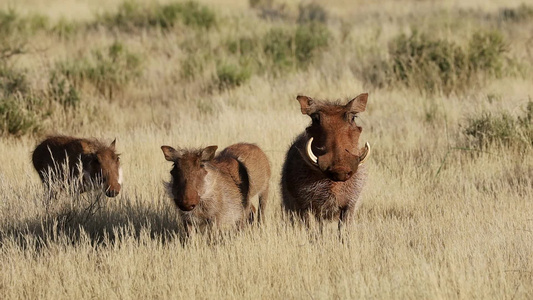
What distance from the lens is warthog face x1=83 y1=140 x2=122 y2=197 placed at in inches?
311

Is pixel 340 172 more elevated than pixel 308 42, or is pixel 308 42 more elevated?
pixel 308 42

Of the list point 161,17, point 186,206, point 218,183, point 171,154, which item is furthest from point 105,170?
point 161,17

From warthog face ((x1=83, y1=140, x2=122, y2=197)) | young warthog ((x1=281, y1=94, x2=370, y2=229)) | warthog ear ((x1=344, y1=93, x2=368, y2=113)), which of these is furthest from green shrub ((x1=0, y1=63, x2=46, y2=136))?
warthog ear ((x1=344, y1=93, x2=368, y2=113))

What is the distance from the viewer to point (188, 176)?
630cm

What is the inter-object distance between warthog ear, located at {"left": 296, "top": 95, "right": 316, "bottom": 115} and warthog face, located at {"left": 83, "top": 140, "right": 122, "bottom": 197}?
2.23 m

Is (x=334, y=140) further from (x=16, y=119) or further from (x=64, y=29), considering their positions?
(x=64, y=29)

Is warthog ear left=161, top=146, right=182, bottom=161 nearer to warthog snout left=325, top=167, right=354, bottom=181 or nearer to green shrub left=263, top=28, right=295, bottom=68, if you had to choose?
warthog snout left=325, top=167, right=354, bottom=181

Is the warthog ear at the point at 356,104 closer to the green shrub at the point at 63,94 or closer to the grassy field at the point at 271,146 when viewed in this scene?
the grassy field at the point at 271,146

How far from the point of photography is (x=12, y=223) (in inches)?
292

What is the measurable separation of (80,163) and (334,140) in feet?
9.34

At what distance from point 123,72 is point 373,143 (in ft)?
21.1

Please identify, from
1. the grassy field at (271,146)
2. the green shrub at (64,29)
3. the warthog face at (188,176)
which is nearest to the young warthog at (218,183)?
the warthog face at (188,176)

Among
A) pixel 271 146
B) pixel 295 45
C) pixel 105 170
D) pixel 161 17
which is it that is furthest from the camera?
pixel 161 17

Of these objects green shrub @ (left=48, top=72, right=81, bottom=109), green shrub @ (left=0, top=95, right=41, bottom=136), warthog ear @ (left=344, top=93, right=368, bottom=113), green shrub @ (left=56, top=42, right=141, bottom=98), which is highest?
green shrub @ (left=56, top=42, right=141, bottom=98)
